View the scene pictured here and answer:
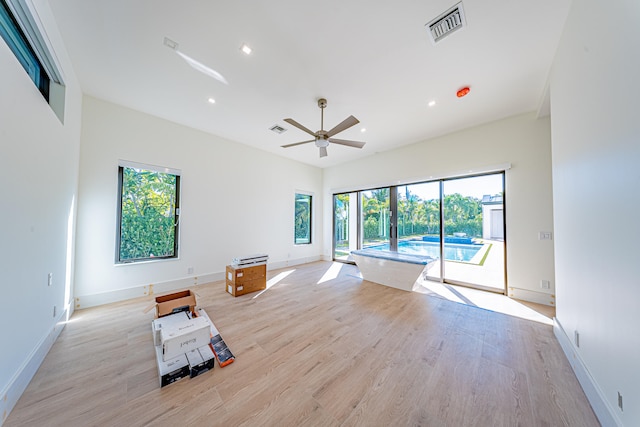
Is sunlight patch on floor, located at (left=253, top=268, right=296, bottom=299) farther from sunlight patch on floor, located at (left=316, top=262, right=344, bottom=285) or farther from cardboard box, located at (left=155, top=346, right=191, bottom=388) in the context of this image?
cardboard box, located at (left=155, top=346, right=191, bottom=388)

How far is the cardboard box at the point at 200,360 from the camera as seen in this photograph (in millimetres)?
1708

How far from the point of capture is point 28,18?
160 cm

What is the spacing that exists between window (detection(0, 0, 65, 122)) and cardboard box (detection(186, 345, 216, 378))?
8.75 feet

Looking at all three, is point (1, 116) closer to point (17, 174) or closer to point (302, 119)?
point (17, 174)

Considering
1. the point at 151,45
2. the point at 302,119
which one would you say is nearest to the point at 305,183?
the point at 302,119

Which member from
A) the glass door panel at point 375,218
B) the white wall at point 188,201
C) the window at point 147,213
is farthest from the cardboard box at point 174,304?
the glass door panel at point 375,218

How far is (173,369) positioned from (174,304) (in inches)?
41.8

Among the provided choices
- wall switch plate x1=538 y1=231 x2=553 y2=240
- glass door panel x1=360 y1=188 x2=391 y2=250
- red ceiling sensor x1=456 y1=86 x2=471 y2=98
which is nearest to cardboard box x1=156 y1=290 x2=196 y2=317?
glass door panel x1=360 y1=188 x2=391 y2=250

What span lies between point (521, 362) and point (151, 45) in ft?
15.9

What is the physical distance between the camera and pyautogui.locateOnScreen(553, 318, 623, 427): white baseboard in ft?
4.09

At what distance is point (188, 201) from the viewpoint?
153 inches

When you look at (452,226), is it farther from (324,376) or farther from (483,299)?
(324,376)

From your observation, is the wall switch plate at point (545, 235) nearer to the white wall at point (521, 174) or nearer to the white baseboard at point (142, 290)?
the white wall at point (521, 174)

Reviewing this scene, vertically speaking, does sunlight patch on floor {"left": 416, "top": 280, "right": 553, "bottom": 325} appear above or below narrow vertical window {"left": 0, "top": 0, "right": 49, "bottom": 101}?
below
